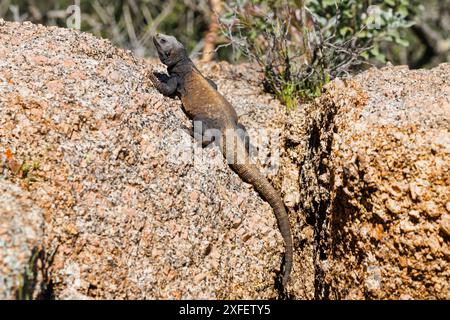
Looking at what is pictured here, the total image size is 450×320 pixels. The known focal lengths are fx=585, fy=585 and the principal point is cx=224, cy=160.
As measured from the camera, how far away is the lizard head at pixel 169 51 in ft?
16.3

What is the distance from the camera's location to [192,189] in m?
3.85

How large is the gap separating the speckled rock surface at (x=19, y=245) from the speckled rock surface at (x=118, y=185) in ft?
0.50

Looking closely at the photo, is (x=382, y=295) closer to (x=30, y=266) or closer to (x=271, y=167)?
(x=271, y=167)

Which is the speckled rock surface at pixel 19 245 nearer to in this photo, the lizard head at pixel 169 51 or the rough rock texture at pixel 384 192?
the rough rock texture at pixel 384 192

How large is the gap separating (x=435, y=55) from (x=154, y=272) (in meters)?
6.87

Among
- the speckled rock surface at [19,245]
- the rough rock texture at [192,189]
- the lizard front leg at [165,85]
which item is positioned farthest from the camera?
the lizard front leg at [165,85]

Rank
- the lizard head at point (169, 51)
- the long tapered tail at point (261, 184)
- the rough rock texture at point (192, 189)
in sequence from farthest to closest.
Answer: the lizard head at point (169, 51)
the long tapered tail at point (261, 184)
the rough rock texture at point (192, 189)

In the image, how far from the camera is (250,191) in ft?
14.0

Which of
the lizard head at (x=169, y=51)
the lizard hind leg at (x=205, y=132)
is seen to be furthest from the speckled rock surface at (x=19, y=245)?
the lizard head at (x=169, y=51)

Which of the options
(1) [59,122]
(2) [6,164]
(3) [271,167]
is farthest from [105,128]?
(3) [271,167]

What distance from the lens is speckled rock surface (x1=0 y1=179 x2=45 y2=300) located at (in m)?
2.77

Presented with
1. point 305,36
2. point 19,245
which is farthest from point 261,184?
point 19,245

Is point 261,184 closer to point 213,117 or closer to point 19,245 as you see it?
point 213,117

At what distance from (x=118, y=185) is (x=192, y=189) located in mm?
526
